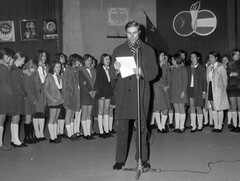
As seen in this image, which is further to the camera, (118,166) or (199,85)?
(199,85)

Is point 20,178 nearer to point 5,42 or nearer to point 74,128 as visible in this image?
point 74,128

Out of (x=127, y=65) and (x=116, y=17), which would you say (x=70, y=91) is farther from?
(x=116, y=17)

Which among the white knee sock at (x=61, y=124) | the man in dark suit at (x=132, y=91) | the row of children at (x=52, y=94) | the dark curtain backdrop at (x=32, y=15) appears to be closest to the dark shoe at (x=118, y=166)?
the man in dark suit at (x=132, y=91)

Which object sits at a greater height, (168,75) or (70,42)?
(70,42)

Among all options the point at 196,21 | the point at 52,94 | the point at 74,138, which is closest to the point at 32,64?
the point at 52,94

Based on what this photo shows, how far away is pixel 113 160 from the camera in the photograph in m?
4.29

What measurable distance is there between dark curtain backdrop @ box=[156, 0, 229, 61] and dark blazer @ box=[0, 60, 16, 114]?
20.3 ft

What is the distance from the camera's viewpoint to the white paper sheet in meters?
3.43

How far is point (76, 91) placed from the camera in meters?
6.00

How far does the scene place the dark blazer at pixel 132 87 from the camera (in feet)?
12.1

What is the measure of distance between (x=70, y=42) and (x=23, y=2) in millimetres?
1829

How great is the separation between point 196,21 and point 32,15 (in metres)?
5.22

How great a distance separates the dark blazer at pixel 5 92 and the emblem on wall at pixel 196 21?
6.53 meters

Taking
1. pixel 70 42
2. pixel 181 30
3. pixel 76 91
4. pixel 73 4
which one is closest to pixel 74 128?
pixel 76 91
